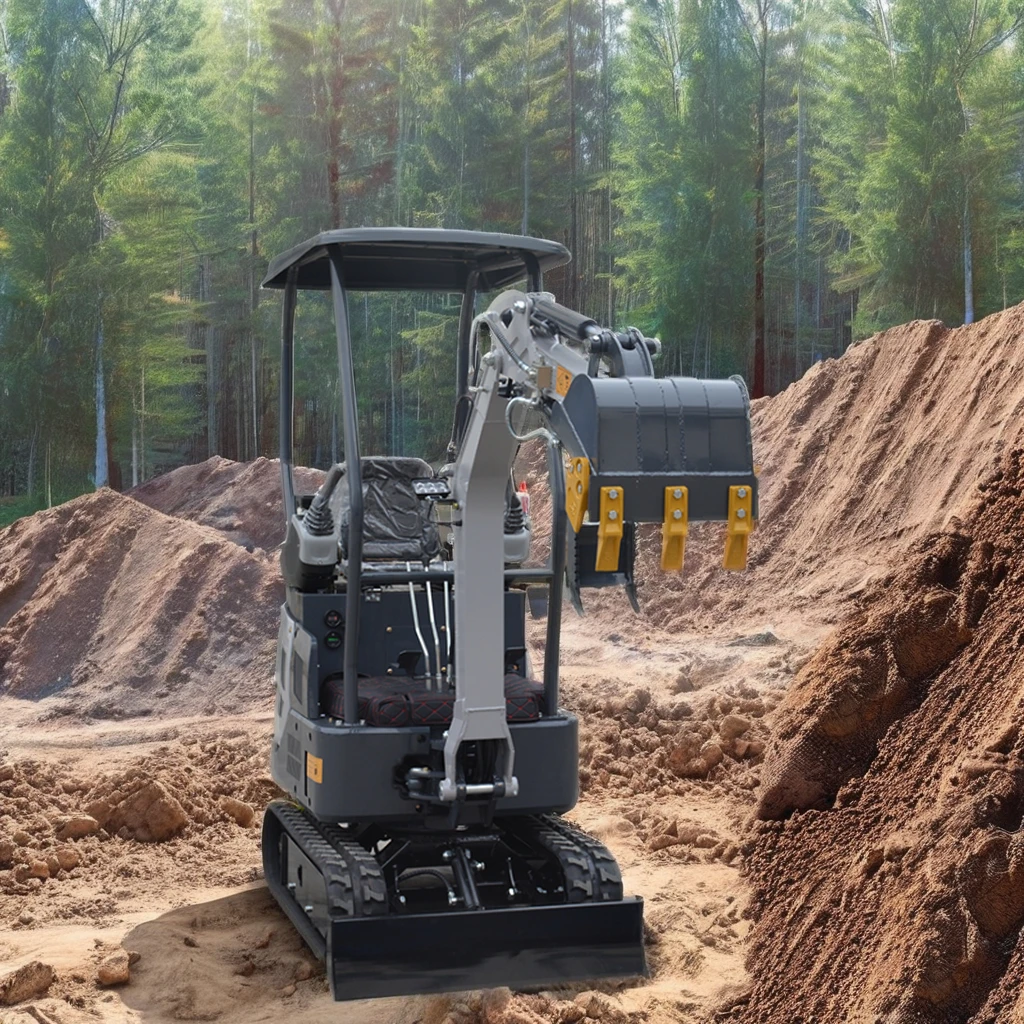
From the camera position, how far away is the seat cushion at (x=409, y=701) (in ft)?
18.7

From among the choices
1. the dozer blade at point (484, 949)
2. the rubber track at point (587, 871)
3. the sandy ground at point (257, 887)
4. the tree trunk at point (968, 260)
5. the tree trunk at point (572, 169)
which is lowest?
the sandy ground at point (257, 887)

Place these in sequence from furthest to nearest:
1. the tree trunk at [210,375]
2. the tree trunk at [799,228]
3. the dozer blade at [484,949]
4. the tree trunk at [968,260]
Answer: the tree trunk at [210,375]
the tree trunk at [799,228]
the tree trunk at [968,260]
the dozer blade at [484,949]

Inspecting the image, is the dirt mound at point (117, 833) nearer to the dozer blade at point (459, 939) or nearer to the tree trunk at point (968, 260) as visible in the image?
the dozer blade at point (459, 939)

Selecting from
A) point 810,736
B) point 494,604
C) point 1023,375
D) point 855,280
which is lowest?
point 810,736

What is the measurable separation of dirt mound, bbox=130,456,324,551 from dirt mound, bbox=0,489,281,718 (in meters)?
1.97

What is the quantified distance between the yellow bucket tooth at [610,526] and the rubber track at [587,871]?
180cm

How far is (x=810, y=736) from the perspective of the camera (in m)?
7.05

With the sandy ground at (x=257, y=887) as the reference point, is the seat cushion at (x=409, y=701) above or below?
above

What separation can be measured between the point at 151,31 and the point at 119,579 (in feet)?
45.1

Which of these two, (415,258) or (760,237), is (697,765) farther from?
(760,237)

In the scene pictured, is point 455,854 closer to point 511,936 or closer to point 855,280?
point 511,936

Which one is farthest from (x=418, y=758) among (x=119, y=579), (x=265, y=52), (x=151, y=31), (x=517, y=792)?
(x=265, y=52)

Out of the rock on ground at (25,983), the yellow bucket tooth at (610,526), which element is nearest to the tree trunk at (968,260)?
the yellow bucket tooth at (610,526)

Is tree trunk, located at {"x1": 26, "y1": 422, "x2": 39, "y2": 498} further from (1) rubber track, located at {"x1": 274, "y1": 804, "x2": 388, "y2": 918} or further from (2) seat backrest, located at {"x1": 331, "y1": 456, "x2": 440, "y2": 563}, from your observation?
(1) rubber track, located at {"x1": 274, "y1": 804, "x2": 388, "y2": 918}
